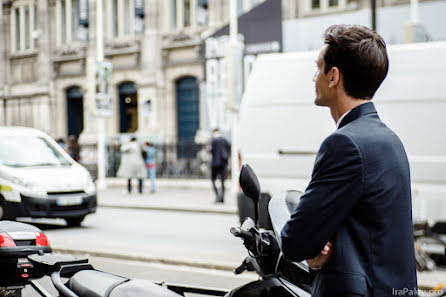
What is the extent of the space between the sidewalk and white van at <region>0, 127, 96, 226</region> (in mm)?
3338

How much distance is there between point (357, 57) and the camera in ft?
6.29

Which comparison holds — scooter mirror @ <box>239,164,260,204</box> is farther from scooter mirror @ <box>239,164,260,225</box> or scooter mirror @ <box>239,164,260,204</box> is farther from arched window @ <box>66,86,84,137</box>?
arched window @ <box>66,86,84,137</box>

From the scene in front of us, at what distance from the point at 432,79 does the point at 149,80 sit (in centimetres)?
1701

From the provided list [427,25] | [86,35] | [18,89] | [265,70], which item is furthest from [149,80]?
[265,70]

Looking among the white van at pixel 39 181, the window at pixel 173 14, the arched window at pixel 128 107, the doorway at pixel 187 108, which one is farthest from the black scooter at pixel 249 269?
the arched window at pixel 128 107

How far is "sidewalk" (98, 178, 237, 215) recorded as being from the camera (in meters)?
13.9

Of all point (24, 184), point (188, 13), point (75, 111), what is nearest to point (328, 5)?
point (188, 13)

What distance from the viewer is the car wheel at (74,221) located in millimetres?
10867

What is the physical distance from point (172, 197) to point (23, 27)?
15.7 meters

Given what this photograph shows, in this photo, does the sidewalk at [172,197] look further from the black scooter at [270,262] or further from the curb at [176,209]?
the black scooter at [270,262]

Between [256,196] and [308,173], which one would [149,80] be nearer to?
[308,173]

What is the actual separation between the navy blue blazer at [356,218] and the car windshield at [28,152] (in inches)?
365

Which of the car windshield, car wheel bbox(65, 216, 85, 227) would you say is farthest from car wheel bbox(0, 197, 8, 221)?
car wheel bbox(65, 216, 85, 227)

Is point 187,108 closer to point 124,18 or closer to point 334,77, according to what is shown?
point 124,18
